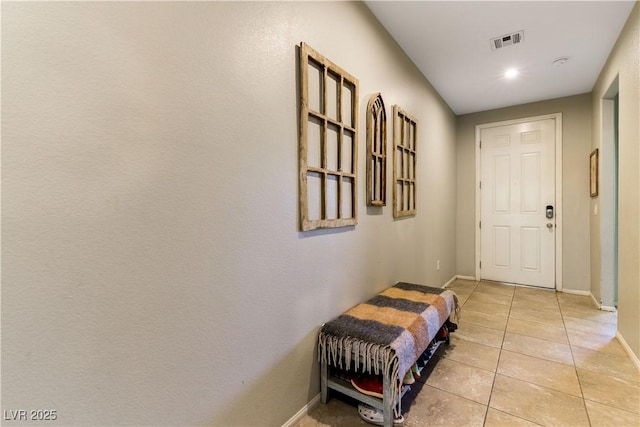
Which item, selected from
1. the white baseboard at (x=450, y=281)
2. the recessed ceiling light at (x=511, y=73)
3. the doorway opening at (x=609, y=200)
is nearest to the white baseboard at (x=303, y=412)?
the white baseboard at (x=450, y=281)

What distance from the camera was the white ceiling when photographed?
2.05m

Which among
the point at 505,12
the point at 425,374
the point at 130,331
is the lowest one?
the point at 425,374

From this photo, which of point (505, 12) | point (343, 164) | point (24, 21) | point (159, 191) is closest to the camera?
point (24, 21)

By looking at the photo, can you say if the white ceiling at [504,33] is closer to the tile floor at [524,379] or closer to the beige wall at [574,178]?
the beige wall at [574,178]

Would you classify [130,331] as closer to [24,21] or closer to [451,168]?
[24,21]

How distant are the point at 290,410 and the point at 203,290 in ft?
2.81

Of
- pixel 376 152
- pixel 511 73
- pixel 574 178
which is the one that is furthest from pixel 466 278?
pixel 376 152

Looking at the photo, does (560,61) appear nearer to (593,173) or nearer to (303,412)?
(593,173)

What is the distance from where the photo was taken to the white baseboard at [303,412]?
4.75 ft

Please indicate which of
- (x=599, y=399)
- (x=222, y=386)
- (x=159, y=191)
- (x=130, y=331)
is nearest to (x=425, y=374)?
(x=599, y=399)

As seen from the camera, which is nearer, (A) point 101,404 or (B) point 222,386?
(A) point 101,404

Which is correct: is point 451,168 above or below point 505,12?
below

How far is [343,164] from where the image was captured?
1813mm

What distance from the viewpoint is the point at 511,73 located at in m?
3.01
